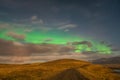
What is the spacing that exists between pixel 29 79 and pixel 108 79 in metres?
39.4

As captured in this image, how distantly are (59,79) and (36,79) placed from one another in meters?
22.9

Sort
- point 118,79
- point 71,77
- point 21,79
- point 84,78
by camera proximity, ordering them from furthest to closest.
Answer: point 118,79, point 21,79, point 84,78, point 71,77

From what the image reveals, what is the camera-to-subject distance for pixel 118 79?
366 feet

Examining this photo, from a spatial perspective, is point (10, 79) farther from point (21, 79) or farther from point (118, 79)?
point (118, 79)


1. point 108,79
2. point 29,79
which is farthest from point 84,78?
point 29,79

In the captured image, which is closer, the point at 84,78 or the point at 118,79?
the point at 84,78

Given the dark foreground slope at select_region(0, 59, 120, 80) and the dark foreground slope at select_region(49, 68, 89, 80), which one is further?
the dark foreground slope at select_region(0, 59, 120, 80)

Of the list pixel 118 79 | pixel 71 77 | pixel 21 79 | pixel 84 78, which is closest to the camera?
pixel 71 77

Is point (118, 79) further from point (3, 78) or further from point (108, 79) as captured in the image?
point (3, 78)

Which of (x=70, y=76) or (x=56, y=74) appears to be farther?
(x=56, y=74)

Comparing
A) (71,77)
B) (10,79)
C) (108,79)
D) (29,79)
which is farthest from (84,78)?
(10,79)

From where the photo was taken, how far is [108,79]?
4072 inches

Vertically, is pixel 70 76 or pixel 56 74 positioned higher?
pixel 56 74

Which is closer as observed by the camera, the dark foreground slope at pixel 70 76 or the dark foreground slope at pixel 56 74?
the dark foreground slope at pixel 70 76
